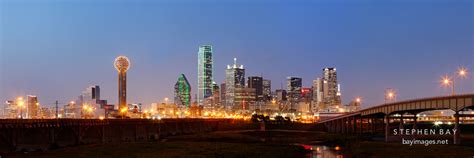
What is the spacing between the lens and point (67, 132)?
Result: 91.9 meters

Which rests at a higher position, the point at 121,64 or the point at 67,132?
the point at 121,64

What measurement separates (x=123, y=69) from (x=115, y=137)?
8072 centimetres

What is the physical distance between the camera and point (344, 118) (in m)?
184

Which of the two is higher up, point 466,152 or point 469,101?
point 469,101

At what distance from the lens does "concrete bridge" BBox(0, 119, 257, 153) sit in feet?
236

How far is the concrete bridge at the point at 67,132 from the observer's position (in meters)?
71.9

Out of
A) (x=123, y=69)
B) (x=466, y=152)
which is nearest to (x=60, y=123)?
(x=466, y=152)

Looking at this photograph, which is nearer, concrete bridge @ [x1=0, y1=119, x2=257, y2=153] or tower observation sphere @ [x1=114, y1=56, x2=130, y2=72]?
concrete bridge @ [x1=0, y1=119, x2=257, y2=153]

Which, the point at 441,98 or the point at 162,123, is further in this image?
the point at 162,123

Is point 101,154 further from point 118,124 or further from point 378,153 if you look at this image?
point 118,124

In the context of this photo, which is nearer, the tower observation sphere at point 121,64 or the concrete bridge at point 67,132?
the concrete bridge at point 67,132

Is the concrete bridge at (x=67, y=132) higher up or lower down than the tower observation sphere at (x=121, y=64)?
lower down

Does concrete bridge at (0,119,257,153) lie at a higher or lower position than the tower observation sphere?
lower

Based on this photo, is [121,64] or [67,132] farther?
[121,64]
